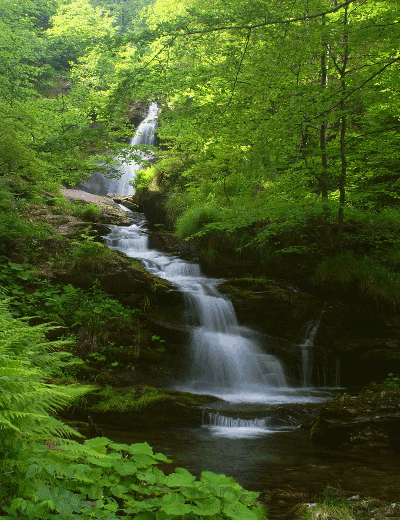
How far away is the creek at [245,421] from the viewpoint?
4.09 metres

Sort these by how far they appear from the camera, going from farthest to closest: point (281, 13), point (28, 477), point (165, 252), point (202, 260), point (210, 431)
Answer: point (165, 252), point (202, 260), point (210, 431), point (281, 13), point (28, 477)

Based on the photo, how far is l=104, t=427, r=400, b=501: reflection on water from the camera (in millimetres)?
3799

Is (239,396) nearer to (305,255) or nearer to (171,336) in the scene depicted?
(171,336)

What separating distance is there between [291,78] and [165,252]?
22.2 ft

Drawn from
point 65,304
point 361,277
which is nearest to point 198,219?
point 361,277

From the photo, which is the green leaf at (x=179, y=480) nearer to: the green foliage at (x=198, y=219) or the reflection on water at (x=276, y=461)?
the reflection on water at (x=276, y=461)

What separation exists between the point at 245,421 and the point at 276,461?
1.50 meters

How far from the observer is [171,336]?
8812mm

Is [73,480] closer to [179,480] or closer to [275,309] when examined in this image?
[179,480]

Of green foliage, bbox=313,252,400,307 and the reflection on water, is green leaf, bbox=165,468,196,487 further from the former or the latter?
green foliage, bbox=313,252,400,307

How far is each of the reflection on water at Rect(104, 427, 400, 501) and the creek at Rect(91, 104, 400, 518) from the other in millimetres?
11

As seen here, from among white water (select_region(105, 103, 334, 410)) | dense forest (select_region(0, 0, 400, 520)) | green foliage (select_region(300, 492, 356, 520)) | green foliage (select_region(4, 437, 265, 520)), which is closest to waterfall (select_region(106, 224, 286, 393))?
white water (select_region(105, 103, 334, 410))

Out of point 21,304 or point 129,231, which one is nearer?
point 21,304

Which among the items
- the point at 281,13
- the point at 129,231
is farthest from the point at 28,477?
the point at 129,231
